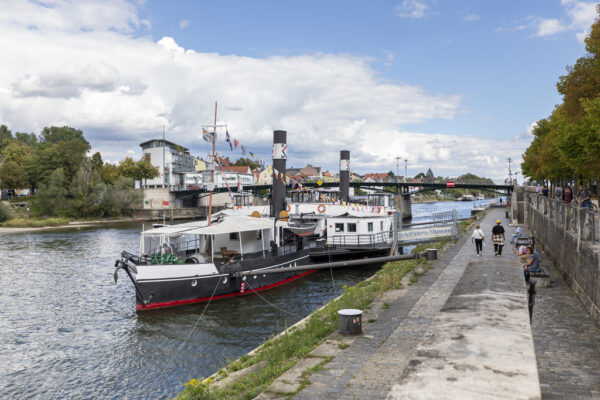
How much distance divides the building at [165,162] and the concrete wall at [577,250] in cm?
9797

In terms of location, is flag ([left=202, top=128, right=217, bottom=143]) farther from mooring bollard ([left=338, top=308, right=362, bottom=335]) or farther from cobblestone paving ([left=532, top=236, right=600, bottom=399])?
cobblestone paving ([left=532, top=236, right=600, bottom=399])

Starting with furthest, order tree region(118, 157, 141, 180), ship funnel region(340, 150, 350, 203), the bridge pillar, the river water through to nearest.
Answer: tree region(118, 157, 141, 180)
the bridge pillar
ship funnel region(340, 150, 350, 203)
the river water

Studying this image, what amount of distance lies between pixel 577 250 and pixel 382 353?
32.4 ft

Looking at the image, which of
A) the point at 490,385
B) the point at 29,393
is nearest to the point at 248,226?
the point at 29,393

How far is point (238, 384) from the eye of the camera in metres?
8.79

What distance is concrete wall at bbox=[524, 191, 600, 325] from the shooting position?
12.6 meters

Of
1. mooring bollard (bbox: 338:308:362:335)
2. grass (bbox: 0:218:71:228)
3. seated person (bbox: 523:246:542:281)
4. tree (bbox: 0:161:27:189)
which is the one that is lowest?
grass (bbox: 0:218:71:228)

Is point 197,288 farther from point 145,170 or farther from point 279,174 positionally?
point 145,170

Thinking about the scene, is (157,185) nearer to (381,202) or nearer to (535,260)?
(381,202)

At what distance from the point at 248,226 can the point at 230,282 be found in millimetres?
2841

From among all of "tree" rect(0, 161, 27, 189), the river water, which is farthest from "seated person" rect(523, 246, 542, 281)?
"tree" rect(0, 161, 27, 189)

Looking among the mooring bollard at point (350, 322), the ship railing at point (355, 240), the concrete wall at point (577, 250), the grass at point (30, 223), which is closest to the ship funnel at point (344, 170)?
the ship railing at point (355, 240)

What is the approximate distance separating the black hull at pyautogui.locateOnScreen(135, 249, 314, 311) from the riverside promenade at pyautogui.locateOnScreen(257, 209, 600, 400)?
832cm

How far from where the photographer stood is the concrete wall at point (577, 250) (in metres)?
12.6
